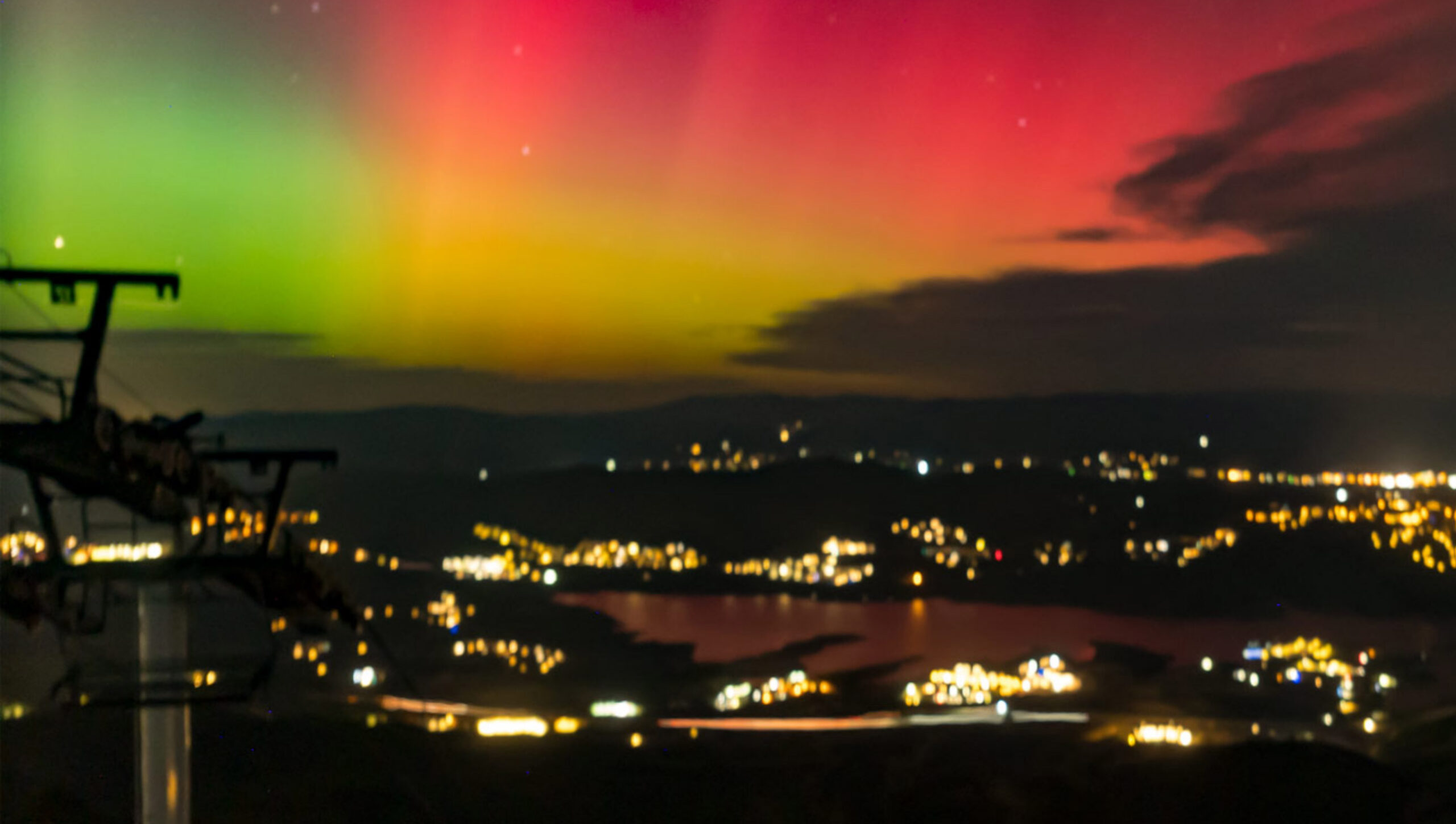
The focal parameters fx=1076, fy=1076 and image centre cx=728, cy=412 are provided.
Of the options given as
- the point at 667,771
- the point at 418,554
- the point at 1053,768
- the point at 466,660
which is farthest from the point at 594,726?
the point at 418,554

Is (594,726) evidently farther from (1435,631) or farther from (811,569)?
(811,569)

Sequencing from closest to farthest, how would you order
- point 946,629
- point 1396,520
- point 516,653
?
point 516,653, point 946,629, point 1396,520

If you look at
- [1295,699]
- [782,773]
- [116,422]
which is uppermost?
[116,422]

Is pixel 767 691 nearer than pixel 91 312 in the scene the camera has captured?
No

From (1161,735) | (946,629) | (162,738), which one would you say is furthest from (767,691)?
(162,738)

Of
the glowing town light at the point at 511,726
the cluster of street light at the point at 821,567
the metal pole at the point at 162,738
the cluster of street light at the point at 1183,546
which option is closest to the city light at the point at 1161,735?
the glowing town light at the point at 511,726

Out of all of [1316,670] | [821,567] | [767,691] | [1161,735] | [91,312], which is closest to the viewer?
[91,312]

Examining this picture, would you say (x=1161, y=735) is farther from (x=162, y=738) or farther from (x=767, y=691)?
(x=162, y=738)

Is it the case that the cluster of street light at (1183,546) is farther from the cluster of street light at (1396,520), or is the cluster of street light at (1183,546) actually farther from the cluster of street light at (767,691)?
the cluster of street light at (767,691)
